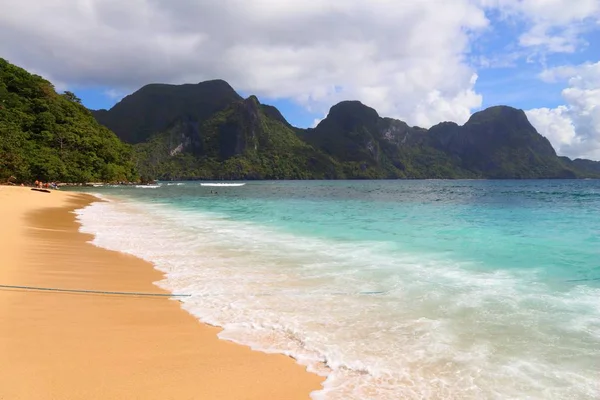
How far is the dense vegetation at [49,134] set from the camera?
64.0m

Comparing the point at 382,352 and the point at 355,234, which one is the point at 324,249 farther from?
the point at 382,352

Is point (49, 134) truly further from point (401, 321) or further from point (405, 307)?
point (401, 321)

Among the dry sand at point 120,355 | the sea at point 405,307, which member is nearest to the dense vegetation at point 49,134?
the sea at point 405,307

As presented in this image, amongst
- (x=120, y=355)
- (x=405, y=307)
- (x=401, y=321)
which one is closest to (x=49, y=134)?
(x=120, y=355)

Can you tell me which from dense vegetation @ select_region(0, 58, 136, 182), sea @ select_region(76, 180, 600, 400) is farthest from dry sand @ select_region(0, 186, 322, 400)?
dense vegetation @ select_region(0, 58, 136, 182)

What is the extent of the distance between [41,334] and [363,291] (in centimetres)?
503

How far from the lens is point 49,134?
7206 cm

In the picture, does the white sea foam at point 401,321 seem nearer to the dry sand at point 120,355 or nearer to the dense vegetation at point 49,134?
the dry sand at point 120,355

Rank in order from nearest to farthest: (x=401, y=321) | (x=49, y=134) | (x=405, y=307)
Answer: (x=401, y=321), (x=405, y=307), (x=49, y=134)

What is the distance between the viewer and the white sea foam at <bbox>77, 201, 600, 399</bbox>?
3721 millimetres

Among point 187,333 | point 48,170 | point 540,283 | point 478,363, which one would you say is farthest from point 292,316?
point 48,170

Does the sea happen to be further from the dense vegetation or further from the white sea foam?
the dense vegetation

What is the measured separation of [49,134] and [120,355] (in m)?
84.6

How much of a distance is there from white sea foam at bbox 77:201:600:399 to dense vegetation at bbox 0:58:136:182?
64.7 m
